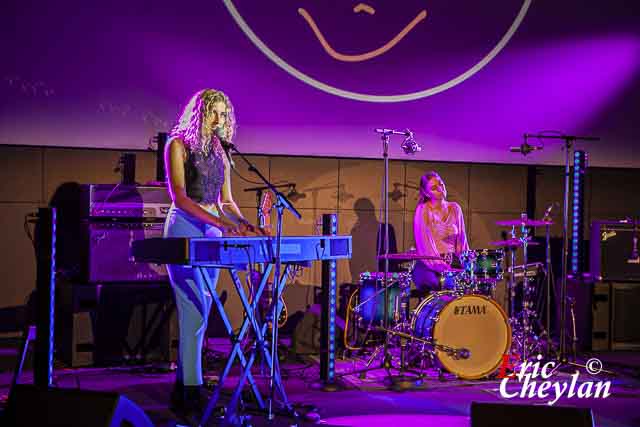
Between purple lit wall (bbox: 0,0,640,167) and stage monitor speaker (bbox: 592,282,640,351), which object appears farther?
stage monitor speaker (bbox: 592,282,640,351)

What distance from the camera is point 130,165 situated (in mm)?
6992

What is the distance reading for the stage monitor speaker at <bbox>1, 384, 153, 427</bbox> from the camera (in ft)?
7.15

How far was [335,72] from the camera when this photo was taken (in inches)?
292

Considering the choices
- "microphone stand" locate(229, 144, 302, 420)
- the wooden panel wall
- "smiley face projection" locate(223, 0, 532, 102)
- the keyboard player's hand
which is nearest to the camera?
"microphone stand" locate(229, 144, 302, 420)

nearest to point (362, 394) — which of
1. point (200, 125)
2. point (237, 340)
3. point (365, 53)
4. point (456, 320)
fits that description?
point (456, 320)

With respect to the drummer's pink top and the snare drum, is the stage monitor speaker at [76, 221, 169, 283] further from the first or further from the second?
the snare drum

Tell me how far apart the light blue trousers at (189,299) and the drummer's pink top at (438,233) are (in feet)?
9.82

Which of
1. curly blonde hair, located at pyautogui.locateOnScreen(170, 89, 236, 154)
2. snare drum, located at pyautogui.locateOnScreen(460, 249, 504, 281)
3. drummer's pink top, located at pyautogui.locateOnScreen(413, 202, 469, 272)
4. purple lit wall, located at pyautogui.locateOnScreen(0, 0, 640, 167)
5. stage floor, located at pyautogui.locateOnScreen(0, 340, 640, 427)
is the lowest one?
stage floor, located at pyautogui.locateOnScreen(0, 340, 640, 427)

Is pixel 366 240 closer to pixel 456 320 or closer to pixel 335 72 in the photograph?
pixel 335 72

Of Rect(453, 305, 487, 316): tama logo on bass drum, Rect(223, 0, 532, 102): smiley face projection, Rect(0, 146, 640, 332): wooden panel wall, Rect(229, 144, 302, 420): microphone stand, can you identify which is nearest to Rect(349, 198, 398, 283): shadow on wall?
Rect(0, 146, 640, 332): wooden panel wall

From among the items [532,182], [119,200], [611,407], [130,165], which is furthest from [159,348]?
[532,182]

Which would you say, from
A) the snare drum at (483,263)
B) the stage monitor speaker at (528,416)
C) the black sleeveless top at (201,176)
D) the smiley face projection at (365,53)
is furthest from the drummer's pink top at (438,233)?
the stage monitor speaker at (528,416)

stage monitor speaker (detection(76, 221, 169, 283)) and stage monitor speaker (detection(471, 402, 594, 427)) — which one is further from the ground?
stage monitor speaker (detection(76, 221, 169, 283))

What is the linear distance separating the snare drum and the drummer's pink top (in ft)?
2.05
